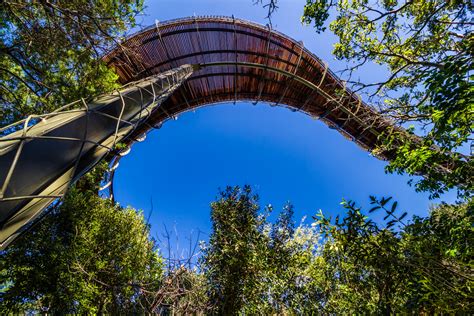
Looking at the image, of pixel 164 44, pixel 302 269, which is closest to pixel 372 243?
pixel 302 269

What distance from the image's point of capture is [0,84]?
24.1 ft

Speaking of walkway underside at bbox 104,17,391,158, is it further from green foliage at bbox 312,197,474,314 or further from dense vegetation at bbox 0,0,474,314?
green foliage at bbox 312,197,474,314

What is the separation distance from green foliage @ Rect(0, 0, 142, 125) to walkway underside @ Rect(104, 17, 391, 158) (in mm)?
2501

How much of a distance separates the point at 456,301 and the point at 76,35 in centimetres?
972

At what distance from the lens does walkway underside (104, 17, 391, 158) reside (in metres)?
11.3

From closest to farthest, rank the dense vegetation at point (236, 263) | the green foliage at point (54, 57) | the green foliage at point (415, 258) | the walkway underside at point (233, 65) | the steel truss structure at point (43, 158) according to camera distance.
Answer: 1. the steel truss structure at point (43, 158)
2. the green foliage at point (415, 258)
3. the dense vegetation at point (236, 263)
4. the green foliage at point (54, 57)
5. the walkway underside at point (233, 65)

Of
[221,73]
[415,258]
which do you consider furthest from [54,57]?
[415,258]

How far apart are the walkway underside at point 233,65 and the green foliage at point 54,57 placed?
8.21 ft

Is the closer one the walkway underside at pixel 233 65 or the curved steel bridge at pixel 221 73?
the curved steel bridge at pixel 221 73

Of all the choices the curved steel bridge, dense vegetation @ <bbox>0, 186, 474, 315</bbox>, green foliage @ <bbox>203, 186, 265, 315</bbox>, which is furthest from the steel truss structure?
green foliage @ <bbox>203, 186, 265, 315</bbox>

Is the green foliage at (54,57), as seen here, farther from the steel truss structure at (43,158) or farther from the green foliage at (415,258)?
the green foliage at (415,258)

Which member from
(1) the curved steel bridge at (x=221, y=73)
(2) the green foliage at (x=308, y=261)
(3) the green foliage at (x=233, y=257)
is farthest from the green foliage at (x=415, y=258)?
(3) the green foliage at (x=233, y=257)

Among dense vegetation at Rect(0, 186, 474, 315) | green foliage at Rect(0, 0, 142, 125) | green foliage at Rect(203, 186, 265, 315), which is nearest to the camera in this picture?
dense vegetation at Rect(0, 186, 474, 315)

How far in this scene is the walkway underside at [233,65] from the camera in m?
11.3
